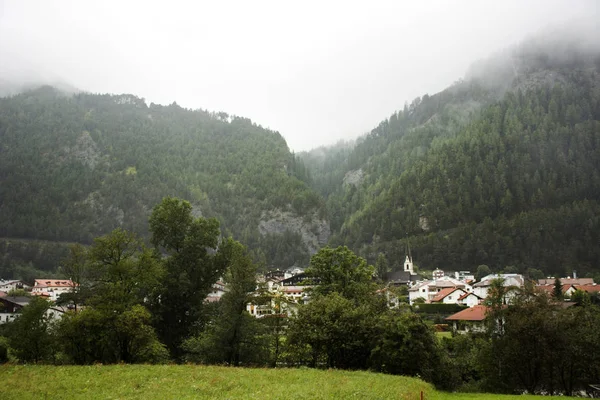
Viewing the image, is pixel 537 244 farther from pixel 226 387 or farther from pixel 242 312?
pixel 226 387

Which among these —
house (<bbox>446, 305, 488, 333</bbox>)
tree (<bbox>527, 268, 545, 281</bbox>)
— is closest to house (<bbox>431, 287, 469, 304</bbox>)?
house (<bbox>446, 305, 488, 333</bbox>)

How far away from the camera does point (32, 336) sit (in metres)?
34.7

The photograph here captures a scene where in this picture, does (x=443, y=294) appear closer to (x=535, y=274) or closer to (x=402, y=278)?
(x=402, y=278)

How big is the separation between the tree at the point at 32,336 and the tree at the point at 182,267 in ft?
42.3

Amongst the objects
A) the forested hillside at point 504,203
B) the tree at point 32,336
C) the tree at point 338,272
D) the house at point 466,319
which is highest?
the forested hillside at point 504,203

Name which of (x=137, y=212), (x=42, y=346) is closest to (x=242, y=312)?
(x=42, y=346)

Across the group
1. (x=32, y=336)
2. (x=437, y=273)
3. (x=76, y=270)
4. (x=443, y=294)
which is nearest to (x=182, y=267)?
(x=76, y=270)

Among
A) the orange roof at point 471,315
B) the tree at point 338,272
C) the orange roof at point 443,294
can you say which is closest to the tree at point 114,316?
the tree at point 338,272

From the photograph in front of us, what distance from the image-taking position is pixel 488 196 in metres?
173

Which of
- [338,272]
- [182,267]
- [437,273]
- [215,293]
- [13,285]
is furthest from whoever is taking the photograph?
[437,273]

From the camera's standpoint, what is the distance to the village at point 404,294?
40250 mm

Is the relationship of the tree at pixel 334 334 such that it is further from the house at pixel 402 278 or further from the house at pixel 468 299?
the house at pixel 402 278

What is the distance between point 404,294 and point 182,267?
7332 centimetres

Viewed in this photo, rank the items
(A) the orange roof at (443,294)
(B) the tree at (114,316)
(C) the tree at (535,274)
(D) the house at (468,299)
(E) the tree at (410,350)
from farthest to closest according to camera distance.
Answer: (C) the tree at (535,274)
(A) the orange roof at (443,294)
(D) the house at (468,299)
(B) the tree at (114,316)
(E) the tree at (410,350)
